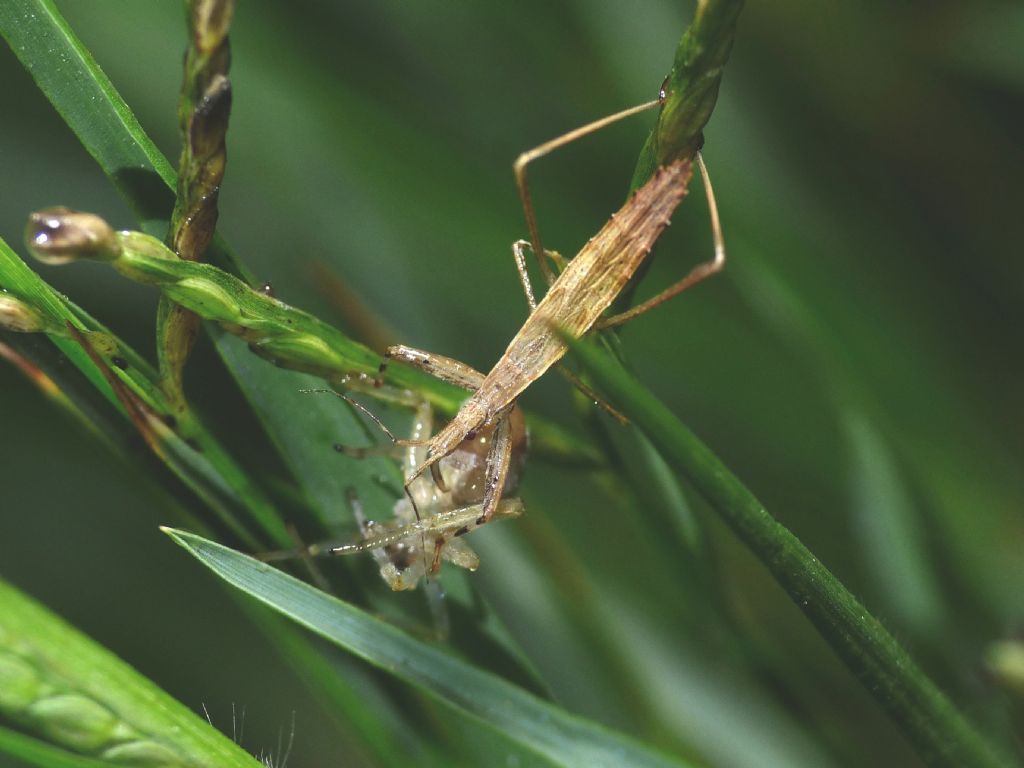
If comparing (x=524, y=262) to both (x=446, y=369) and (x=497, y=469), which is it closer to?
(x=446, y=369)

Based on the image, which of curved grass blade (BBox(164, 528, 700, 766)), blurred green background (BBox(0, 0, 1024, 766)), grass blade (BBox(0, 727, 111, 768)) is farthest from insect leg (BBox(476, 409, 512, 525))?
grass blade (BBox(0, 727, 111, 768))

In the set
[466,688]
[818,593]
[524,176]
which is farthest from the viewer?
[524,176]

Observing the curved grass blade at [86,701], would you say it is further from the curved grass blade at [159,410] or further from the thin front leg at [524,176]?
the thin front leg at [524,176]

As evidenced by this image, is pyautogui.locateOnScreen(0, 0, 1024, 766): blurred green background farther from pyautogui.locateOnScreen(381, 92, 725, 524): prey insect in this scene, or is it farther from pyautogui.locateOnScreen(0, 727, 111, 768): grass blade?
pyautogui.locateOnScreen(0, 727, 111, 768): grass blade

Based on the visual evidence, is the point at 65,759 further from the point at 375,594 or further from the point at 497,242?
the point at 497,242

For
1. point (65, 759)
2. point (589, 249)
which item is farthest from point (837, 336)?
point (65, 759)

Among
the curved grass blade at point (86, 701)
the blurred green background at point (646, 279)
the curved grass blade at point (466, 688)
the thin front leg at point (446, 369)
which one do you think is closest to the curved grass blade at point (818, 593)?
the curved grass blade at point (466, 688)

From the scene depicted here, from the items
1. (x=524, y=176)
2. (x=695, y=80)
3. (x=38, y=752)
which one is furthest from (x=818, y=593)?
(x=524, y=176)
